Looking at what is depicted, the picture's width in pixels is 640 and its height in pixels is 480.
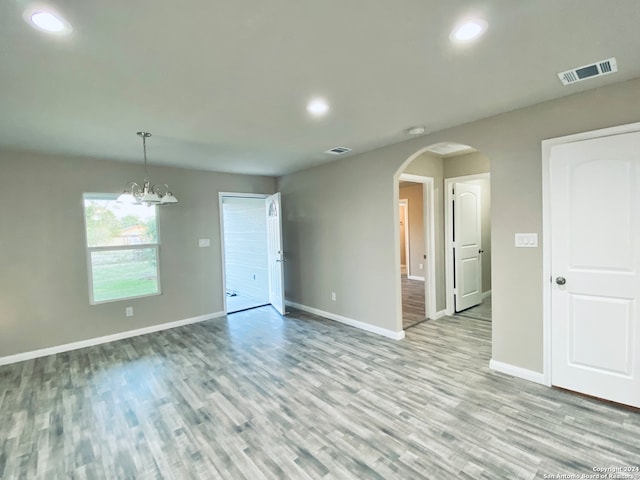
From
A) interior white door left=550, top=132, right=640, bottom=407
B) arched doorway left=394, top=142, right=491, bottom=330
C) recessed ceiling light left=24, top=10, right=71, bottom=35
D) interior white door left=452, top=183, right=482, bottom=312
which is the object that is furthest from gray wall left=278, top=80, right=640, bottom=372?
recessed ceiling light left=24, top=10, right=71, bottom=35

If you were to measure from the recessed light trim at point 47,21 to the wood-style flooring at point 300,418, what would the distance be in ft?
8.09

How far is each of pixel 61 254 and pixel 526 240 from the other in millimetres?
5262

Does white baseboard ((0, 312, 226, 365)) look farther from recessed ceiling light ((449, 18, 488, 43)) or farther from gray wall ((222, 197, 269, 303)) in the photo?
recessed ceiling light ((449, 18, 488, 43))

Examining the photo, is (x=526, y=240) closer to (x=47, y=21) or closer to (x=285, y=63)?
(x=285, y=63)

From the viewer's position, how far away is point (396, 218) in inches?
154

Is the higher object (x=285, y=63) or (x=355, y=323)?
(x=285, y=63)

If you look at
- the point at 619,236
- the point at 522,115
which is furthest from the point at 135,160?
the point at 619,236

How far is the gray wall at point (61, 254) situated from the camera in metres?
3.66

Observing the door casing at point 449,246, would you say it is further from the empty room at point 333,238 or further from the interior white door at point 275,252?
the interior white door at point 275,252

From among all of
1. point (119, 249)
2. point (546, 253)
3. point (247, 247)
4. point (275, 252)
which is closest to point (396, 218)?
point (546, 253)

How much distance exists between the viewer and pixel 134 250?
4.51m

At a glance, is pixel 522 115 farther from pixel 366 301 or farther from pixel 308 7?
pixel 366 301

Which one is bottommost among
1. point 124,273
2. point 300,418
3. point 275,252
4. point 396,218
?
point 300,418

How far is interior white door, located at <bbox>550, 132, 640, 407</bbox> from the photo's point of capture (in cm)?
229
